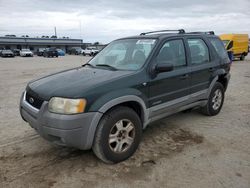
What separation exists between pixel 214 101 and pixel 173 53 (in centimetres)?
184

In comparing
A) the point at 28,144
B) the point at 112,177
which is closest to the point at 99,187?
the point at 112,177

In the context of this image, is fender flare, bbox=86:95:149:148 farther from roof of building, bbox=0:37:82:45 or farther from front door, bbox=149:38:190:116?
roof of building, bbox=0:37:82:45

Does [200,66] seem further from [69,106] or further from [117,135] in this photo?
[69,106]

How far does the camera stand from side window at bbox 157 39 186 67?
13.0 feet

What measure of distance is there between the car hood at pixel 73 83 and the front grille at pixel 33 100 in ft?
0.22

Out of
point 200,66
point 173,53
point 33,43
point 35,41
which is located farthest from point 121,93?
point 35,41

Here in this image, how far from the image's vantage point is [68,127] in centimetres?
283

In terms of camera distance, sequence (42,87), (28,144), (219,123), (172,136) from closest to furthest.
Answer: (42,87) < (28,144) < (172,136) < (219,123)

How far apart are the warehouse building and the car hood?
62.4 metres

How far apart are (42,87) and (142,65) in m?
1.52

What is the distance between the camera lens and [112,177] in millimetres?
3018

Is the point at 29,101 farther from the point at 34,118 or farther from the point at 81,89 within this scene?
the point at 81,89

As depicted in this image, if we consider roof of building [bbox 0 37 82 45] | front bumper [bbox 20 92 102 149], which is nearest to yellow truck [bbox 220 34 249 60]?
front bumper [bbox 20 92 102 149]

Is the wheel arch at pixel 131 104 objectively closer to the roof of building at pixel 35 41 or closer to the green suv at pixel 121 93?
the green suv at pixel 121 93
